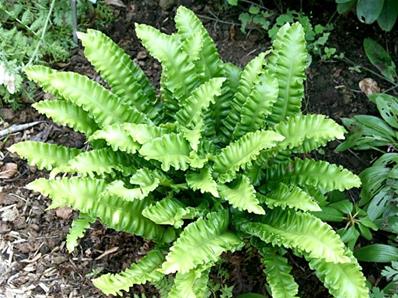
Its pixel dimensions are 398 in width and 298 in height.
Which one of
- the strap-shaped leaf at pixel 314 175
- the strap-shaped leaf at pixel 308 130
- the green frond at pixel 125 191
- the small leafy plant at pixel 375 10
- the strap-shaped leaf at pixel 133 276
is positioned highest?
the small leafy plant at pixel 375 10

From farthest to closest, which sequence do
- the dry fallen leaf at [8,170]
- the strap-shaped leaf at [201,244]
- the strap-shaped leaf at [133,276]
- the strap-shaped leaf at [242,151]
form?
the dry fallen leaf at [8,170], the strap-shaped leaf at [133,276], the strap-shaped leaf at [242,151], the strap-shaped leaf at [201,244]

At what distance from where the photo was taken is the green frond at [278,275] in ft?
9.53

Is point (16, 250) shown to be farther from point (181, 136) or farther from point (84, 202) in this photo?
point (181, 136)

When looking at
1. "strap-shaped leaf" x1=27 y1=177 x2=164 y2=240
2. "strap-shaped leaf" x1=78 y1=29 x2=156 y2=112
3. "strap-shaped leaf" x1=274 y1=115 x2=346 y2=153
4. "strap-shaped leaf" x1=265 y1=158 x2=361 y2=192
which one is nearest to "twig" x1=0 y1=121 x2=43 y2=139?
"strap-shaped leaf" x1=78 y1=29 x2=156 y2=112

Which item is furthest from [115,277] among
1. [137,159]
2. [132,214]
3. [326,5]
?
[326,5]

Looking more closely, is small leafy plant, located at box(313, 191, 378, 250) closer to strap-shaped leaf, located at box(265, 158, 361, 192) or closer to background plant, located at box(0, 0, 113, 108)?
strap-shaped leaf, located at box(265, 158, 361, 192)

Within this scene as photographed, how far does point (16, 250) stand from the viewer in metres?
3.57

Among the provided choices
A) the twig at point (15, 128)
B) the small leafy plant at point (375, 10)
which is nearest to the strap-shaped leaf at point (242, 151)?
the small leafy plant at point (375, 10)

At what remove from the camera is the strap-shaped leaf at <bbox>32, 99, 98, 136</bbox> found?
3057 mm

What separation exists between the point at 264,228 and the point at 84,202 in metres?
0.83

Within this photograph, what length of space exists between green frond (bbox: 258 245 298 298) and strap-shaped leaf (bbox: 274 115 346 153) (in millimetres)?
521

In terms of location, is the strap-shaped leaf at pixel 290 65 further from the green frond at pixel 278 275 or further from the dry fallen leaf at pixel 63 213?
the dry fallen leaf at pixel 63 213

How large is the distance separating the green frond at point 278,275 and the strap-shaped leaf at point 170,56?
0.90 meters

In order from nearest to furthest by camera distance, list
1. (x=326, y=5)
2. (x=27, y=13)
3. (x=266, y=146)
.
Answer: (x=266, y=146), (x=27, y=13), (x=326, y=5)
